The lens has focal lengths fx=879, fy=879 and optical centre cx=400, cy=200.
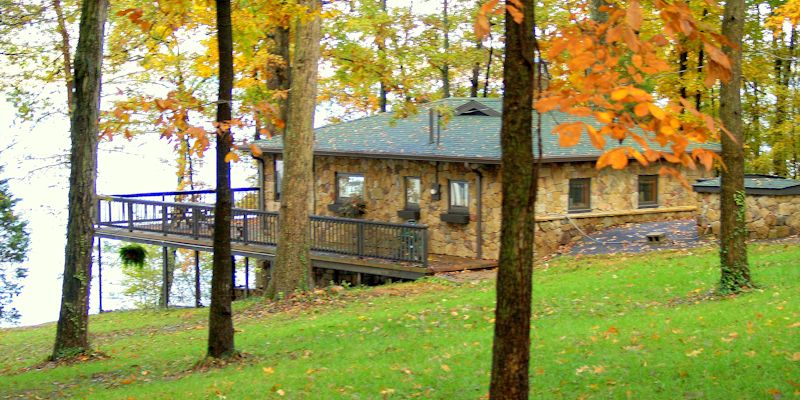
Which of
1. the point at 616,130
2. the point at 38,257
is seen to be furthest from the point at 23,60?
the point at 38,257

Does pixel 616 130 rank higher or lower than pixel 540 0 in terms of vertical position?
lower

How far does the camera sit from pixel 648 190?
25312 millimetres

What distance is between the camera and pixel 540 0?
33562 millimetres

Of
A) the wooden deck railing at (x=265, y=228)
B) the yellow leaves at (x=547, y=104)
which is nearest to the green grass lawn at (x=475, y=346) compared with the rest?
the wooden deck railing at (x=265, y=228)

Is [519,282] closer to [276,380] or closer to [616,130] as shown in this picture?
[616,130]

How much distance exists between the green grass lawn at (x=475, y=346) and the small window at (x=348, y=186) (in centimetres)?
758

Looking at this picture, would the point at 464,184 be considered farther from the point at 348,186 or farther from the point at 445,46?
the point at 445,46

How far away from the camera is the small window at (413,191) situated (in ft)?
80.5

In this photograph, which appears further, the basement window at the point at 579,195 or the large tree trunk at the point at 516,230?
the basement window at the point at 579,195

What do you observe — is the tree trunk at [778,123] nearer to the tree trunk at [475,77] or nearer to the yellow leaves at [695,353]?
the tree trunk at [475,77]

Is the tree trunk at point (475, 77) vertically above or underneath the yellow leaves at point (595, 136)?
above

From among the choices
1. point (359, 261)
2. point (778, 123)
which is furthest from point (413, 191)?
point (778, 123)

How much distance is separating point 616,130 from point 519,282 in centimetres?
153

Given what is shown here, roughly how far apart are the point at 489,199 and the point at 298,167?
5.67m
